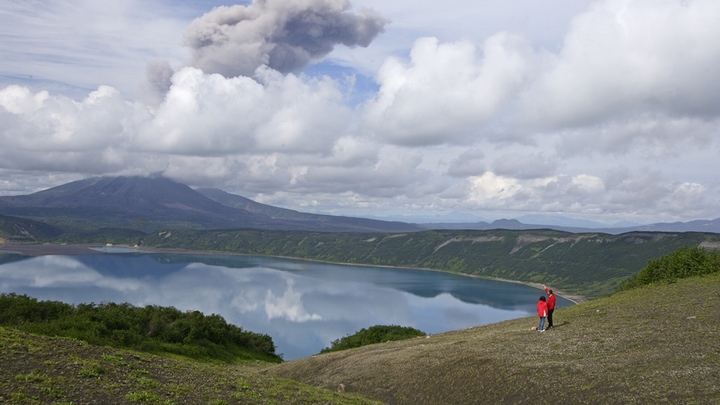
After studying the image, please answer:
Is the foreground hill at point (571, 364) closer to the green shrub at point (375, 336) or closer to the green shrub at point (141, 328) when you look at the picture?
the green shrub at point (141, 328)

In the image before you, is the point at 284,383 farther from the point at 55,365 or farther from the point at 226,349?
the point at 226,349

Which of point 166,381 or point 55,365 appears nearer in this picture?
point 55,365

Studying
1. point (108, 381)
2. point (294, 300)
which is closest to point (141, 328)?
point (108, 381)

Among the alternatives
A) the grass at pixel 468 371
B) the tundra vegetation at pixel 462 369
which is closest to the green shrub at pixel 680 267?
the tundra vegetation at pixel 462 369

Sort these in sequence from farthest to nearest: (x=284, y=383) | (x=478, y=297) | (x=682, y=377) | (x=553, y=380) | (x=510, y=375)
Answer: (x=478, y=297) → (x=284, y=383) → (x=510, y=375) → (x=553, y=380) → (x=682, y=377)

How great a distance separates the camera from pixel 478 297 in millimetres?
178625

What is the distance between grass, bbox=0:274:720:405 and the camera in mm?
15953

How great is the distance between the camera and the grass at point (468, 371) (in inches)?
628

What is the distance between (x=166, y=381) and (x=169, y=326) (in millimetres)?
33930

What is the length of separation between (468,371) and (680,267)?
1168 inches

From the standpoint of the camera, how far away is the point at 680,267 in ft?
138

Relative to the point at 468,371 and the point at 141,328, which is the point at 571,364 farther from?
the point at 141,328

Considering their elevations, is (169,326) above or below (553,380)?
below

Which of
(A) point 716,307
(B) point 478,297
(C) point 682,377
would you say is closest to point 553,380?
(C) point 682,377
